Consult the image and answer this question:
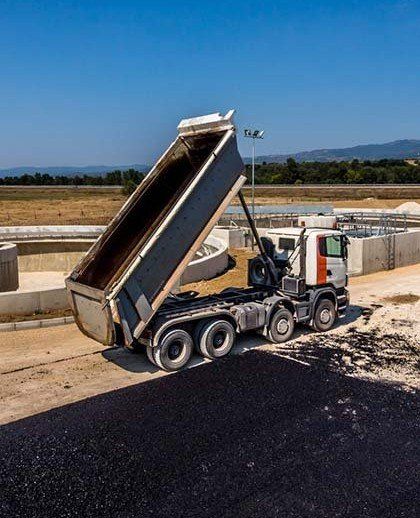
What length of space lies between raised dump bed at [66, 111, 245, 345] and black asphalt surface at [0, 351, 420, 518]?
5.23 feet

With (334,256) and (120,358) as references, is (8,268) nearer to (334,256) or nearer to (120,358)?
(120,358)

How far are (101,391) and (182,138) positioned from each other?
575cm

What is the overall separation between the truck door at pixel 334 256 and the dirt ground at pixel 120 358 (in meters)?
1.38

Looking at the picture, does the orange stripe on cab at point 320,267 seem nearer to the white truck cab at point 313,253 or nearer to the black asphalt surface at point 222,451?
the white truck cab at point 313,253

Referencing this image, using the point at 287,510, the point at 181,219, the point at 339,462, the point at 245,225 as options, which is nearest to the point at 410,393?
the point at 339,462

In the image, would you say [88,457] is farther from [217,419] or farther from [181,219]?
[181,219]

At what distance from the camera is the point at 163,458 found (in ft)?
26.0

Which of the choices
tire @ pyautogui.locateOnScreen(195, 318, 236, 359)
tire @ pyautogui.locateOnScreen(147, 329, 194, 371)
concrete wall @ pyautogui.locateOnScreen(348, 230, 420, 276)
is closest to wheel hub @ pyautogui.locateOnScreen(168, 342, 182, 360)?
tire @ pyautogui.locateOnScreen(147, 329, 194, 371)

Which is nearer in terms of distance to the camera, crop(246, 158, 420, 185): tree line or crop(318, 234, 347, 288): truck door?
crop(318, 234, 347, 288): truck door

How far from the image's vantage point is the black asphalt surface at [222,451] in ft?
22.5

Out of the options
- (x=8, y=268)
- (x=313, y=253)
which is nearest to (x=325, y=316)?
(x=313, y=253)

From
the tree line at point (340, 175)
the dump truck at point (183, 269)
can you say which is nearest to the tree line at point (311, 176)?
the tree line at point (340, 175)

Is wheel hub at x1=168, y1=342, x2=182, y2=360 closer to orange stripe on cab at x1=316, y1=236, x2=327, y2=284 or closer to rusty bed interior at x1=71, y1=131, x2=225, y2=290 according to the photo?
rusty bed interior at x1=71, y1=131, x2=225, y2=290

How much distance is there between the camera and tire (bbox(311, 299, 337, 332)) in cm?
1380
